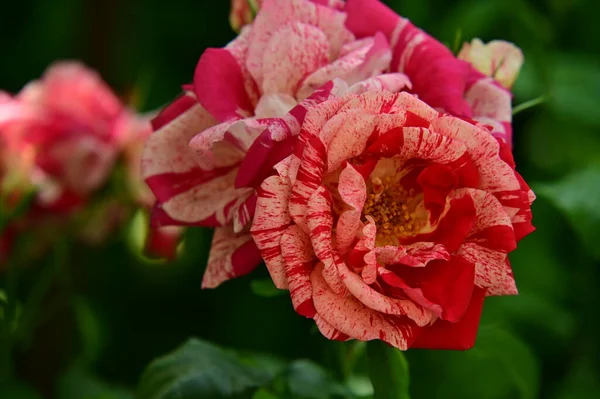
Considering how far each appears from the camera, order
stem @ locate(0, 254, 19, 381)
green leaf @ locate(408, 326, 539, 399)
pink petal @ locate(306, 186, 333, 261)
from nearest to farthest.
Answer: pink petal @ locate(306, 186, 333, 261)
stem @ locate(0, 254, 19, 381)
green leaf @ locate(408, 326, 539, 399)

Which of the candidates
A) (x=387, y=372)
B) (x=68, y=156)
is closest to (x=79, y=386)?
(x=68, y=156)

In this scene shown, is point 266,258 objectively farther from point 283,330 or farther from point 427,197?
point 283,330

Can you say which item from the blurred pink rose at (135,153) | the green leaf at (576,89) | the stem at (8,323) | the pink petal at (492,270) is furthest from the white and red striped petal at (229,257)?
the green leaf at (576,89)

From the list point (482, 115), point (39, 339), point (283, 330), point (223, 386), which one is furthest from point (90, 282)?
point (482, 115)

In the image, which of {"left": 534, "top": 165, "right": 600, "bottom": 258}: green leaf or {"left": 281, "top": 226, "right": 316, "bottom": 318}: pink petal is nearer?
{"left": 281, "top": 226, "right": 316, "bottom": 318}: pink petal

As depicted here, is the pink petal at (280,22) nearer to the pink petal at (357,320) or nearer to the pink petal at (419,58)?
the pink petal at (419,58)

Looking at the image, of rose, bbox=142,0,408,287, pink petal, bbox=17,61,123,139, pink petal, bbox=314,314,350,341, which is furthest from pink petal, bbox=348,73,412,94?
pink petal, bbox=17,61,123,139

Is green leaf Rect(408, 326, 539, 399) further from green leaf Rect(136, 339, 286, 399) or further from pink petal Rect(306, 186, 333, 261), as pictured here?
pink petal Rect(306, 186, 333, 261)
